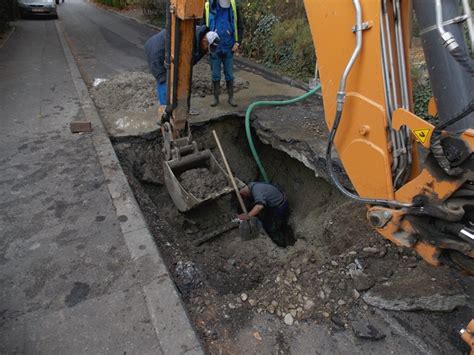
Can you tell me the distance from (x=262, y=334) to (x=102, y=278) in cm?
145

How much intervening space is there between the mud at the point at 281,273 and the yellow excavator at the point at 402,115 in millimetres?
935

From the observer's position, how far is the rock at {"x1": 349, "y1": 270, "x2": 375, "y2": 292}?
3.03 metres

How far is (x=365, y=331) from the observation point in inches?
108

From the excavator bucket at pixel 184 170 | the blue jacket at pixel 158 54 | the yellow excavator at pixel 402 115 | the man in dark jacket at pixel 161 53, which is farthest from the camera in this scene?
the blue jacket at pixel 158 54

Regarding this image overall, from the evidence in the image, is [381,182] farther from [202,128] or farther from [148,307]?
[202,128]

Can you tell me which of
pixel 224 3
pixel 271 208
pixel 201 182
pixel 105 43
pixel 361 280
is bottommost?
pixel 271 208

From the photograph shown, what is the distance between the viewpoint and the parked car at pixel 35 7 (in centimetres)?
1800

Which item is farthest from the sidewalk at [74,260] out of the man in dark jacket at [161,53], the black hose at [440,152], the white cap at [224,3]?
the white cap at [224,3]

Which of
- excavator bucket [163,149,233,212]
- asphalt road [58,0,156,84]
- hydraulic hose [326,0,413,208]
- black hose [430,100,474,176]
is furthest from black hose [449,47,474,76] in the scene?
asphalt road [58,0,156,84]

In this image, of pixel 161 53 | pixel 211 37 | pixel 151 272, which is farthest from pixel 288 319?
pixel 161 53

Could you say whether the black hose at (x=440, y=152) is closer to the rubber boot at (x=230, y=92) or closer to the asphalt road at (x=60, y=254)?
the asphalt road at (x=60, y=254)

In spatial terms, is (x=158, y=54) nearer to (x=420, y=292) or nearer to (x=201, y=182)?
(x=201, y=182)

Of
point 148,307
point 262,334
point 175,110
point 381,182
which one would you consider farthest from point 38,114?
point 381,182

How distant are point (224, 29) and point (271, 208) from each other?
317cm
